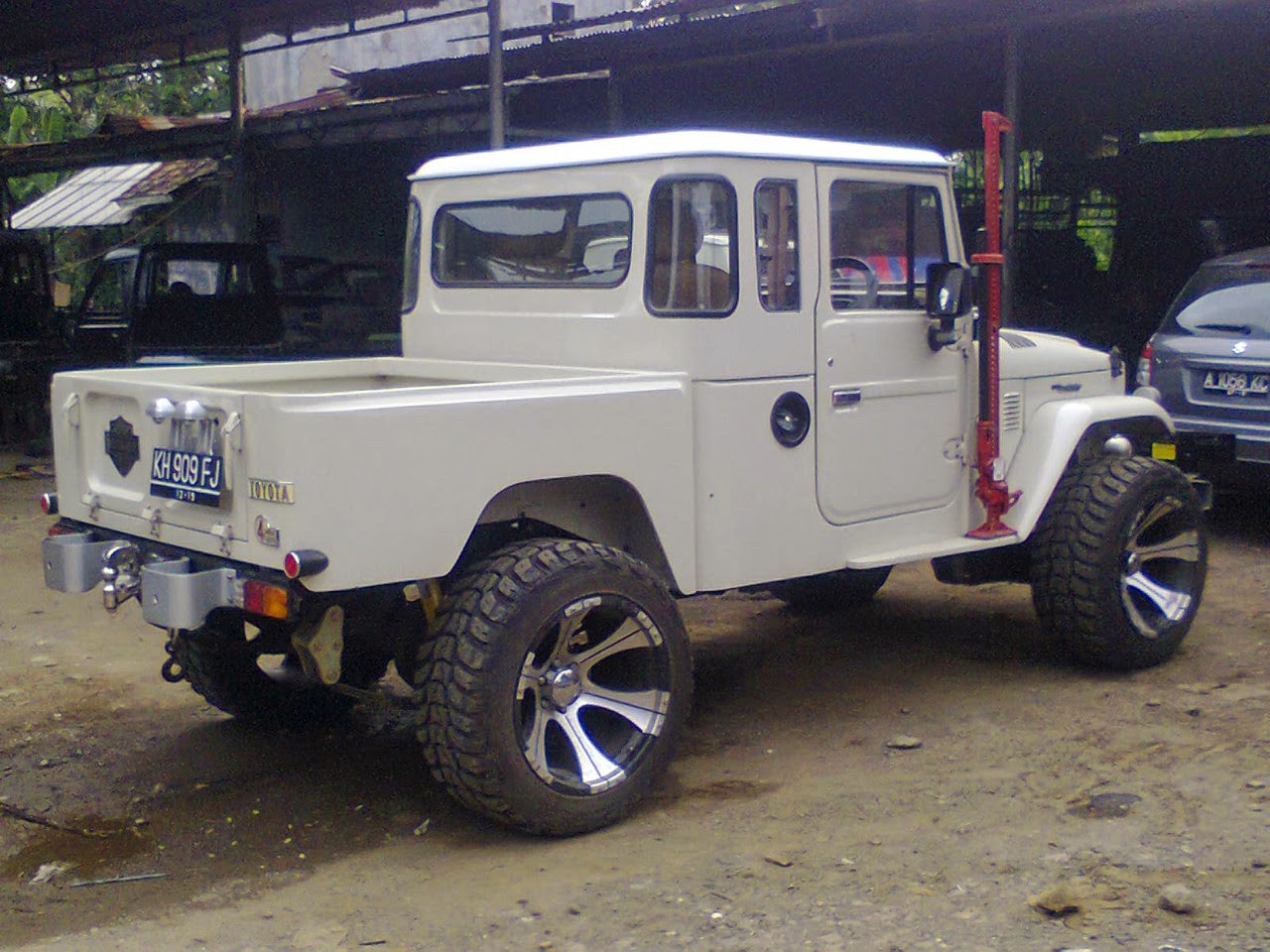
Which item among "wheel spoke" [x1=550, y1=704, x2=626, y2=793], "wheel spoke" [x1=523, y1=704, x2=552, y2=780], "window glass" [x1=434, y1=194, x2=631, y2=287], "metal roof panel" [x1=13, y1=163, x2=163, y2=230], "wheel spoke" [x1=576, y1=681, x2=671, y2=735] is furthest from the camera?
"metal roof panel" [x1=13, y1=163, x2=163, y2=230]

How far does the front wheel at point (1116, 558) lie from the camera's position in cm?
557

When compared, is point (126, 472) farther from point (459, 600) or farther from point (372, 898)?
point (372, 898)

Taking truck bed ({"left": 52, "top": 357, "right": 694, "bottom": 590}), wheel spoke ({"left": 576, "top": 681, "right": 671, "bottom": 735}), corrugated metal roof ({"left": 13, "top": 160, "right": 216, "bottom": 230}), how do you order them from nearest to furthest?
truck bed ({"left": 52, "top": 357, "right": 694, "bottom": 590}), wheel spoke ({"left": 576, "top": 681, "right": 671, "bottom": 735}), corrugated metal roof ({"left": 13, "top": 160, "right": 216, "bottom": 230})

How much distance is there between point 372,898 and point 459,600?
33.0 inches

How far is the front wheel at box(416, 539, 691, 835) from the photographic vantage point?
4004 mm

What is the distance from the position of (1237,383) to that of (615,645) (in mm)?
5277

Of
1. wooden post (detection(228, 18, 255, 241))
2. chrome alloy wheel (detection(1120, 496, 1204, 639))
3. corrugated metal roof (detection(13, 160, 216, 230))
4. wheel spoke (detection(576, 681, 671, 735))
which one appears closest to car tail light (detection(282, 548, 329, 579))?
wheel spoke (detection(576, 681, 671, 735))

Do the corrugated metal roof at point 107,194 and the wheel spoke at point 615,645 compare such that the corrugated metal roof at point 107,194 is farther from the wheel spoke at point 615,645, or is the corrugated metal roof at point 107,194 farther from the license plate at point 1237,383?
the wheel spoke at point 615,645

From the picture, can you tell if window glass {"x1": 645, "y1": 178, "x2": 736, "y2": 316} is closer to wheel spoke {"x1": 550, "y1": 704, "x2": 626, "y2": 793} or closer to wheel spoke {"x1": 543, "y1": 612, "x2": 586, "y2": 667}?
wheel spoke {"x1": 543, "y1": 612, "x2": 586, "y2": 667}

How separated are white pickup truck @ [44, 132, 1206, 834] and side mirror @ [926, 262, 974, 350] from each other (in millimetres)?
11

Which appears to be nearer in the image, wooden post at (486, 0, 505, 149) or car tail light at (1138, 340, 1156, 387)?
car tail light at (1138, 340, 1156, 387)

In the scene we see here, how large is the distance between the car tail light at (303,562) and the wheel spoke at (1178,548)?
347 centimetres

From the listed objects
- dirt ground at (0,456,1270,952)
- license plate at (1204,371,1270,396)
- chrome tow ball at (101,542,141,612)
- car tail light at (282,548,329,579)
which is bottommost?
dirt ground at (0,456,1270,952)

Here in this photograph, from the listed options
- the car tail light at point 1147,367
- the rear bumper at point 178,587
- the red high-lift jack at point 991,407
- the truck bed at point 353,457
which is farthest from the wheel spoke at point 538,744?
the car tail light at point 1147,367
